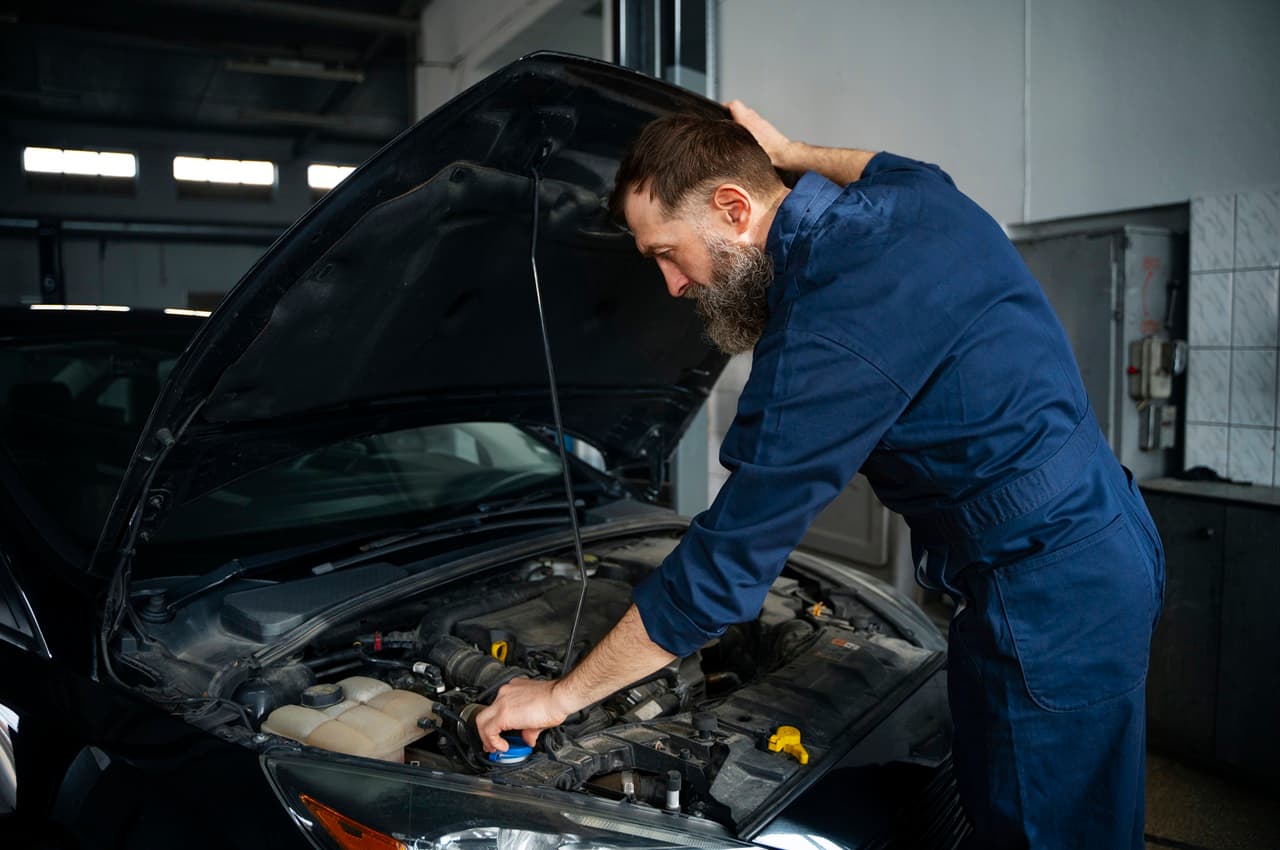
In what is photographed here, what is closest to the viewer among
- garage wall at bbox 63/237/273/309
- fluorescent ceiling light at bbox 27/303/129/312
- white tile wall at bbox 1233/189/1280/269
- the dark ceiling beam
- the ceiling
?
fluorescent ceiling light at bbox 27/303/129/312

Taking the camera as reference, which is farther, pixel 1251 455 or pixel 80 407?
pixel 1251 455

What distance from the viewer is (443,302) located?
1.82 meters

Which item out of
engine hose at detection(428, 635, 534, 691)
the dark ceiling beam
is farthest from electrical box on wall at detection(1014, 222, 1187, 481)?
the dark ceiling beam

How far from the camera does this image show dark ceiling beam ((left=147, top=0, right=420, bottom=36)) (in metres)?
7.71

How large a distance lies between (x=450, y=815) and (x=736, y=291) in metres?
0.85

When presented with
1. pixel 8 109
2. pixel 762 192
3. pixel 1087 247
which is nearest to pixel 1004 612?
pixel 762 192

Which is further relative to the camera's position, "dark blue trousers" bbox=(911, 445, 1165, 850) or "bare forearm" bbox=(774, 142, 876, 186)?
"bare forearm" bbox=(774, 142, 876, 186)

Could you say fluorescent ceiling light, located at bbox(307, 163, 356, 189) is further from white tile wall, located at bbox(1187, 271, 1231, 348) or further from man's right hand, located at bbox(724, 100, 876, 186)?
man's right hand, located at bbox(724, 100, 876, 186)

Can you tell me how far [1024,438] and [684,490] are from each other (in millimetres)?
3623

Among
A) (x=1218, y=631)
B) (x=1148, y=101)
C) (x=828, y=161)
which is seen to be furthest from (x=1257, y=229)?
(x=828, y=161)

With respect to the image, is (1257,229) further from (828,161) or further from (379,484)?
(379,484)

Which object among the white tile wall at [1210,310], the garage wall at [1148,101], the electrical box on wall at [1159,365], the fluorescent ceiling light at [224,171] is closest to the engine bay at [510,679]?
the electrical box on wall at [1159,365]

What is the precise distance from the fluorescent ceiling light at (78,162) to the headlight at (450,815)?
13.5 meters

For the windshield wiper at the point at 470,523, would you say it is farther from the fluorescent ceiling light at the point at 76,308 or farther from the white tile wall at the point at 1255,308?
the white tile wall at the point at 1255,308
